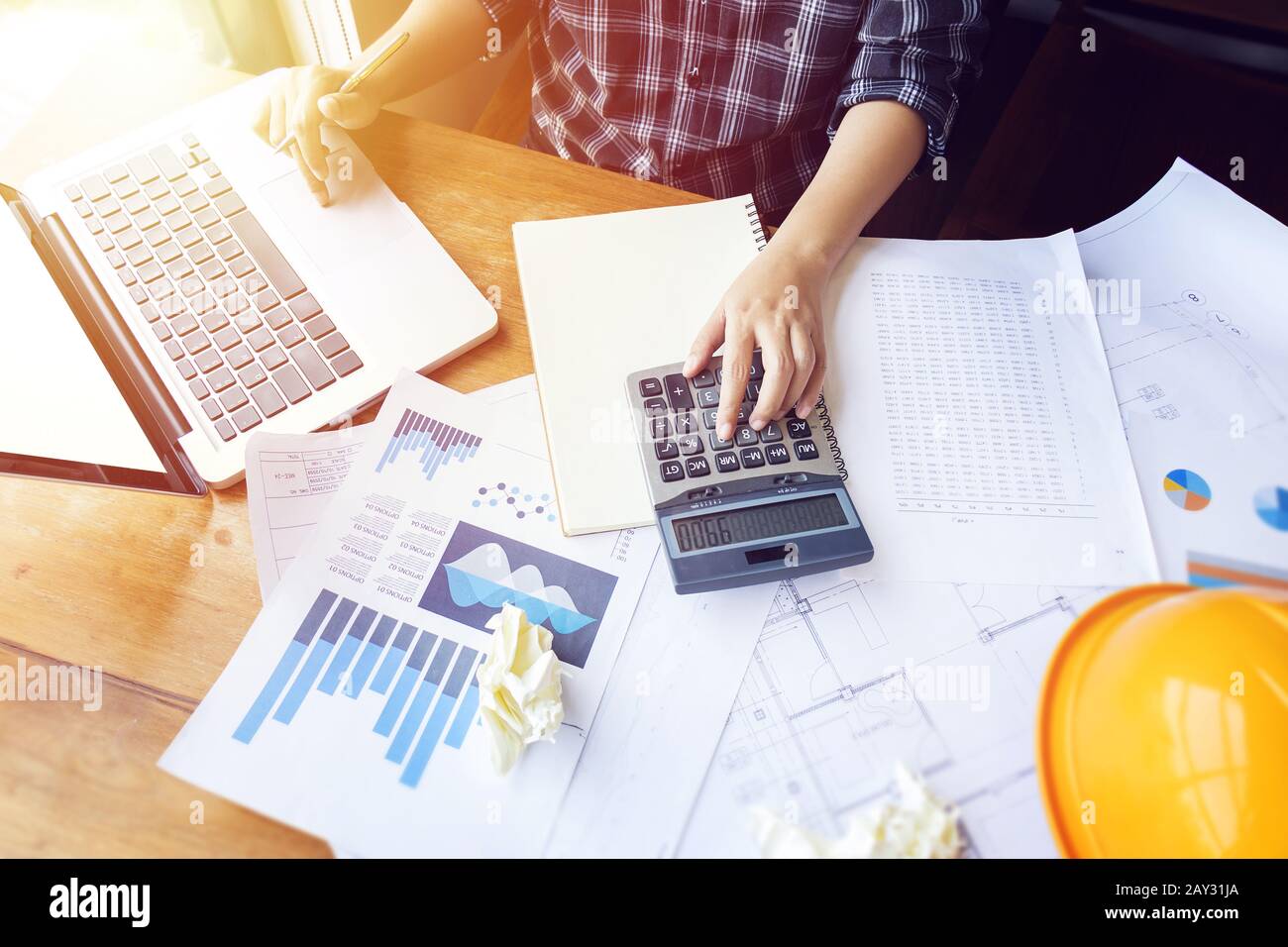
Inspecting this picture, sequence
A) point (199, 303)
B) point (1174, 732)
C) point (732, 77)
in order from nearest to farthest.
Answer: point (1174, 732), point (199, 303), point (732, 77)

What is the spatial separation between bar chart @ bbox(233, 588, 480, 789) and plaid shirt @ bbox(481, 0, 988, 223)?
554mm

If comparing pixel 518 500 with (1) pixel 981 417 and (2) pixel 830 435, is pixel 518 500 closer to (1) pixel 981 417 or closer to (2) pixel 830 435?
(2) pixel 830 435

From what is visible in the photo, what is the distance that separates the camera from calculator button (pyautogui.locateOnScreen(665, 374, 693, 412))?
0.57m

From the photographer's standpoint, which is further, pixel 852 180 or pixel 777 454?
pixel 852 180

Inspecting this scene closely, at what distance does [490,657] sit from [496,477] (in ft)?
0.45

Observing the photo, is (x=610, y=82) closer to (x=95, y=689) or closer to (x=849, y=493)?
(x=849, y=493)

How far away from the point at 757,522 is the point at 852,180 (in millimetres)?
324

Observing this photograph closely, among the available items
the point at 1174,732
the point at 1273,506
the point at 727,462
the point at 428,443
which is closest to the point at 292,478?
the point at 428,443

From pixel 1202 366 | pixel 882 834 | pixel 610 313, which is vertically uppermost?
pixel 610 313

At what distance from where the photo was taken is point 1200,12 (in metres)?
1.34

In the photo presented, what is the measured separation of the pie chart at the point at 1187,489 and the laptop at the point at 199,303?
0.52m

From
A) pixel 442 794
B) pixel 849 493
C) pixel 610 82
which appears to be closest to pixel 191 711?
pixel 442 794

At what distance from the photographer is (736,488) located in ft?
1.77
